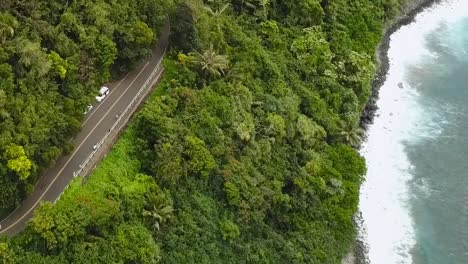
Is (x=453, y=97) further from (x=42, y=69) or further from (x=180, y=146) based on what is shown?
(x=42, y=69)

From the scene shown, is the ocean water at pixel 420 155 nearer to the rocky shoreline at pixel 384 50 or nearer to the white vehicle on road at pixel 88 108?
the rocky shoreline at pixel 384 50

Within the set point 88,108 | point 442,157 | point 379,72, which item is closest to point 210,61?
point 88,108

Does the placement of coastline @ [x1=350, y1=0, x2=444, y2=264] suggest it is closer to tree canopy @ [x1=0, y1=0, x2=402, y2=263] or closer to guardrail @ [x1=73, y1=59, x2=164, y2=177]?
tree canopy @ [x1=0, y1=0, x2=402, y2=263]

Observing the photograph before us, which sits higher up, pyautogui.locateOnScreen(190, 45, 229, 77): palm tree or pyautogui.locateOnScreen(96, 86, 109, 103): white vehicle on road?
pyautogui.locateOnScreen(190, 45, 229, 77): palm tree

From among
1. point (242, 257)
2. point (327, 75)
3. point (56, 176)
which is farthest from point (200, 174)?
point (327, 75)

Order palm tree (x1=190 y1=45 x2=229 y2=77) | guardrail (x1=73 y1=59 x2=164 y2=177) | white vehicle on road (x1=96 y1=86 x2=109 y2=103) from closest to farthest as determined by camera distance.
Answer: guardrail (x1=73 y1=59 x2=164 y2=177) < white vehicle on road (x1=96 y1=86 x2=109 y2=103) < palm tree (x1=190 y1=45 x2=229 y2=77)

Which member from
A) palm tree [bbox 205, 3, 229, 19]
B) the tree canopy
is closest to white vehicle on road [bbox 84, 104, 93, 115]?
the tree canopy

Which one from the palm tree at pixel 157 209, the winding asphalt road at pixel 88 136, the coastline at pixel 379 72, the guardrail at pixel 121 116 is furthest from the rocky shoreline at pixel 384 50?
the palm tree at pixel 157 209
